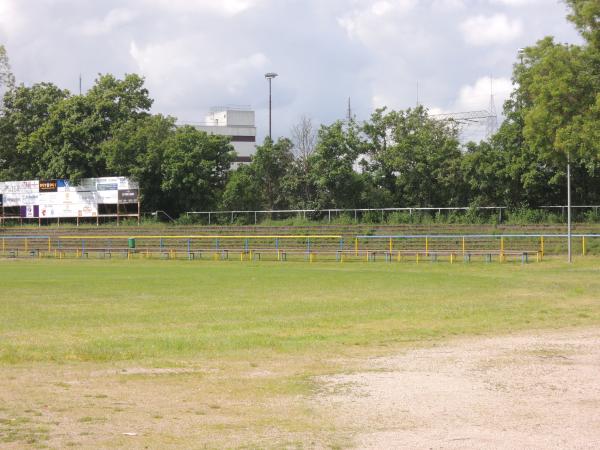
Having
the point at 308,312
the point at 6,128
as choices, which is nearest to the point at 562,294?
the point at 308,312

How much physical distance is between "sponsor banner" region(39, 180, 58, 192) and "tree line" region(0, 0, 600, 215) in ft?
5.53

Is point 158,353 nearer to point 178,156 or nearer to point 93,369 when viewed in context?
point 93,369

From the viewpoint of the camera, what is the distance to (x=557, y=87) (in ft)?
123

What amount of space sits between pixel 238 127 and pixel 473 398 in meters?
93.5

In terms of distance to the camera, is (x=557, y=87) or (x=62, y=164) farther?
(x=62, y=164)

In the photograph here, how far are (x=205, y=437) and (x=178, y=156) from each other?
5756 cm

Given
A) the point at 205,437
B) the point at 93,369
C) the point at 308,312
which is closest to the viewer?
the point at 205,437

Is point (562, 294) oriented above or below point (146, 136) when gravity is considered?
below

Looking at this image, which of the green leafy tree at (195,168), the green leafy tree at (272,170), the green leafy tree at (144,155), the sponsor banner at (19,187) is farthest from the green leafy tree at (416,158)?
the sponsor banner at (19,187)

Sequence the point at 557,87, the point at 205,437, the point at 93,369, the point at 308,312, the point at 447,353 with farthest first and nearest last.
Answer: the point at 557,87 → the point at 308,312 → the point at 447,353 → the point at 93,369 → the point at 205,437

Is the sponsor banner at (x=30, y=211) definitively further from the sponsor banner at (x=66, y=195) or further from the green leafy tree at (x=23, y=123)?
the green leafy tree at (x=23, y=123)

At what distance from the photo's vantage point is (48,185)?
6694cm

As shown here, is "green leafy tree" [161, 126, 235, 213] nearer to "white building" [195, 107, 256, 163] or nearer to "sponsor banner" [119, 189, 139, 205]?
"sponsor banner" [119, 189, 139, 205]

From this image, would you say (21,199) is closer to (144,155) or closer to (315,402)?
(144,155)
